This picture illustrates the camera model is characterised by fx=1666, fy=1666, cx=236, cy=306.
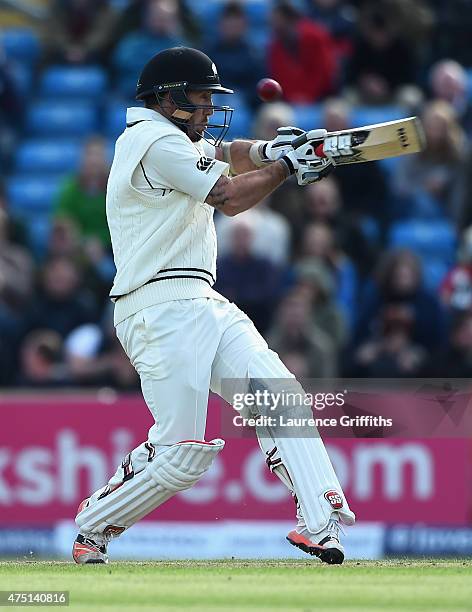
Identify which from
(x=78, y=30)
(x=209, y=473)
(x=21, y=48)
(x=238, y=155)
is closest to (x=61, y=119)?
(x=78, y=30)

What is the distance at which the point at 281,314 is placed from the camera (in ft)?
39.4

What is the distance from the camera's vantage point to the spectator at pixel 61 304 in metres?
12.6

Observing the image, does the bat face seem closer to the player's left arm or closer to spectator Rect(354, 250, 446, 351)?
the player's left arm

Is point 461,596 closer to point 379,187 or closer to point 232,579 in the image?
point 232,579

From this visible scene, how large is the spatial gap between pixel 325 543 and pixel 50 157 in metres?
8.27

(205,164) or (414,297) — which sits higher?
(414,297)

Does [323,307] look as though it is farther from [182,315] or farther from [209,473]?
[182,315]

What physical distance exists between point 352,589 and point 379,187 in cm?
711

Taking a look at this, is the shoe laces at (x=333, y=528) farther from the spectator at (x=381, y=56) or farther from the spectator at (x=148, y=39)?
the spectator at (x=148, y=39)

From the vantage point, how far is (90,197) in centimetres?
1366

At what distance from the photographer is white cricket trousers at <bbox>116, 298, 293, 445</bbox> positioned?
23.9ft

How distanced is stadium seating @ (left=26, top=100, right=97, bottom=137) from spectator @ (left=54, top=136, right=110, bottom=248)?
139cm

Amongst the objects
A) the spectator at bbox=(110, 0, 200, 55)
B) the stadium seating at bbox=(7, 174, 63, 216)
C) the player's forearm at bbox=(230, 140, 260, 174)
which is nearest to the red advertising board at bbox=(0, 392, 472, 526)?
the player's forearm at bbox=(230, 140, 260, 174)

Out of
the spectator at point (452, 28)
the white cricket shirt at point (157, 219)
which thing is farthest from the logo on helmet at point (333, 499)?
the spectator at point (452, 28)
